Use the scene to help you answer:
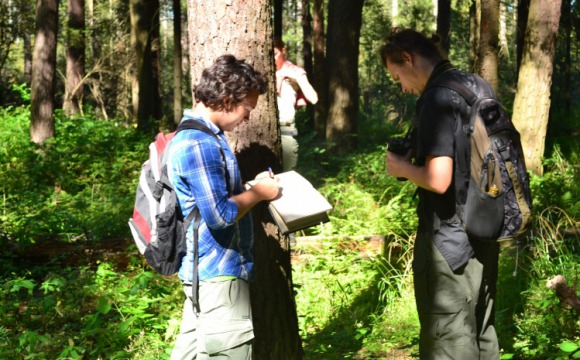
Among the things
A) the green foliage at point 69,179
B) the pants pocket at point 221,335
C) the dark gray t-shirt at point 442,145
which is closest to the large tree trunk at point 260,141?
the pants pocket at point 221,335

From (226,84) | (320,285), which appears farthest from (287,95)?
(226,84)

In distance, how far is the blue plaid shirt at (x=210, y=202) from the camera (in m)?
3.06

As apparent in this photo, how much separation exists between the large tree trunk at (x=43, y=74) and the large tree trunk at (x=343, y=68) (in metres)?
5.58

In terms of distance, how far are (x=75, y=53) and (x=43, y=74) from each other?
4617 millimetres

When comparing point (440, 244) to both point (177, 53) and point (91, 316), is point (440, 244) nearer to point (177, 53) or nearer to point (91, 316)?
point (91, 316)

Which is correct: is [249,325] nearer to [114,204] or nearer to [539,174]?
[114,204]

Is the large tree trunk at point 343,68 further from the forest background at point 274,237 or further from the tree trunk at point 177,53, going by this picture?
the tree trunk at point 177,53

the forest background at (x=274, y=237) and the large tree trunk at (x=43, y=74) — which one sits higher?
the large tree trunk at (x=43, y=74)

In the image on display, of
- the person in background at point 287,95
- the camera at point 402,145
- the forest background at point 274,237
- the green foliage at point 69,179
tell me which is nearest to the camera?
the camera at point 402,145

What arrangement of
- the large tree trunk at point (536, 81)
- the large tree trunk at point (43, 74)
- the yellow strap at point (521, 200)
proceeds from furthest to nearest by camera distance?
the large tree trunk at point (43, 74) → the large tree trunk at point (536, 81) → the yellow strap at point (521, 200)

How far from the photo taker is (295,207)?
3.43 meters

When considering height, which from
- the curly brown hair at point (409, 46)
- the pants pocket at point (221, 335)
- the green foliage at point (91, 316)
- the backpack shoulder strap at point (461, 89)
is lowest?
the green foliage at point (91, 316)

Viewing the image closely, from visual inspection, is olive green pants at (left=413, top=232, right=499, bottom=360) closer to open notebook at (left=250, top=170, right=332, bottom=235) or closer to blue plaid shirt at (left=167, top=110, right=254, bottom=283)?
open notebook at (left=250, top=170, right=332, bottom=235)

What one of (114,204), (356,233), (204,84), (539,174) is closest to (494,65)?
(539,174)
